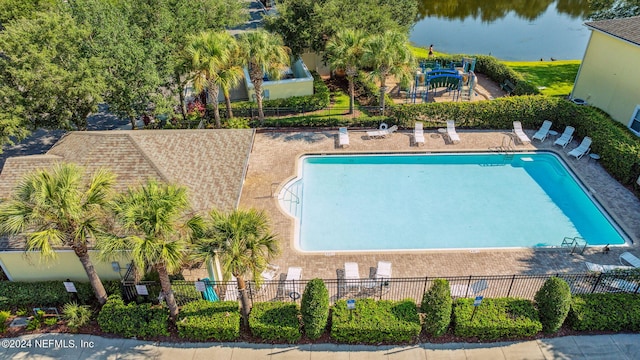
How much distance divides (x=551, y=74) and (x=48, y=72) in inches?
1394

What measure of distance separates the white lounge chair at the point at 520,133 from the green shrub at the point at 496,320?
13457 mm

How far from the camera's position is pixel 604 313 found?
46.4 ft

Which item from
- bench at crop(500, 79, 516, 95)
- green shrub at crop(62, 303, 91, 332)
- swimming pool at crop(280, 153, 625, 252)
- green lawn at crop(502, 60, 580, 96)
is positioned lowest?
swimming pool at crop(280, 153, 625, 252)

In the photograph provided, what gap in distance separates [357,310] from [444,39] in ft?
144

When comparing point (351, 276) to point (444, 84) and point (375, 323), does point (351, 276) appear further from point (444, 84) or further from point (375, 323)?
point (444, 84)

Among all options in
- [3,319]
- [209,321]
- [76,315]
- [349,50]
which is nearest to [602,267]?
[209,321]

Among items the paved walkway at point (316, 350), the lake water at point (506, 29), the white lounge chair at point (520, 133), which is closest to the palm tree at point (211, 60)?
the paved walkway at point (316, 350)

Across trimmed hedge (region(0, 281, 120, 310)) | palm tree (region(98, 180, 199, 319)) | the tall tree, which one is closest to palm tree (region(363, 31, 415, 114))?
the tall tree

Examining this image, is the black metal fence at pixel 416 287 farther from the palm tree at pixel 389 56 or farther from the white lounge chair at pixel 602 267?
the palm tree at pixel 389 56

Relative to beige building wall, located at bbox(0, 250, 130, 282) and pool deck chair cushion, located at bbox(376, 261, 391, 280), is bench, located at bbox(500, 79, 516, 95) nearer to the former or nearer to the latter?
pool deck chair cushion, located at bbox(376, 261, 391, 280)

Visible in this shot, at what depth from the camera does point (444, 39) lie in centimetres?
4984

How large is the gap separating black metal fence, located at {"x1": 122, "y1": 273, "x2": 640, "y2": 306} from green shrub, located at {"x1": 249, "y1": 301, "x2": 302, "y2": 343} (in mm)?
934

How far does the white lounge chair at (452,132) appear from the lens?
2534 centimetres

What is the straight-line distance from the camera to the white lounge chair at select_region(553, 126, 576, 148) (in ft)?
80.7
